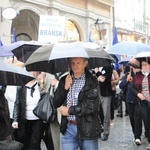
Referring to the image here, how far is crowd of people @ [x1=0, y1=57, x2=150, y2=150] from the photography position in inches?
158

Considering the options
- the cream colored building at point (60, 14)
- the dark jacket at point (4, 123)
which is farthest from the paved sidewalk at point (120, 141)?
the cream colored building at point (60, 14)

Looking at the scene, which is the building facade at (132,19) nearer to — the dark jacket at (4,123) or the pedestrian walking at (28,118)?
the pedestrian walking at (28,118)

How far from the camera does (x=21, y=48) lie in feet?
22.1

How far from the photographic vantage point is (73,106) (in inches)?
159

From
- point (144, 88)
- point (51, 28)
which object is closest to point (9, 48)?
point (51, 28)

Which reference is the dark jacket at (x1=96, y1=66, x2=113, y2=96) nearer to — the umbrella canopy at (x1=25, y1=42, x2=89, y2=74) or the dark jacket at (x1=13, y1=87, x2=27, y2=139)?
the dark jacket at (x1=13, y1=87, x2=27, y2=139)

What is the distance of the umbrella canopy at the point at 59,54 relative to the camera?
391cm

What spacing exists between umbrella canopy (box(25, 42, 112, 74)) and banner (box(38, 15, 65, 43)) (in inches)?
157

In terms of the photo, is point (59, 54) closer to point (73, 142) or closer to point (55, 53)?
point (55, 53)

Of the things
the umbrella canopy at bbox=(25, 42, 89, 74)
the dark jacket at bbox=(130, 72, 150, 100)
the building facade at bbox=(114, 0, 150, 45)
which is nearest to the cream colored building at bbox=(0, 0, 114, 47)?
the building facade at bbox=(114, 0, 150, 45)

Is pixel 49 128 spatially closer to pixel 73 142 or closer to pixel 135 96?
pixel 73 142

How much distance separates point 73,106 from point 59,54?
0.60 meters

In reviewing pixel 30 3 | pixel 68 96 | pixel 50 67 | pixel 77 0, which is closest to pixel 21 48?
pixel 50 67

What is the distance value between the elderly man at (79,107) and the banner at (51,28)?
4.42m
